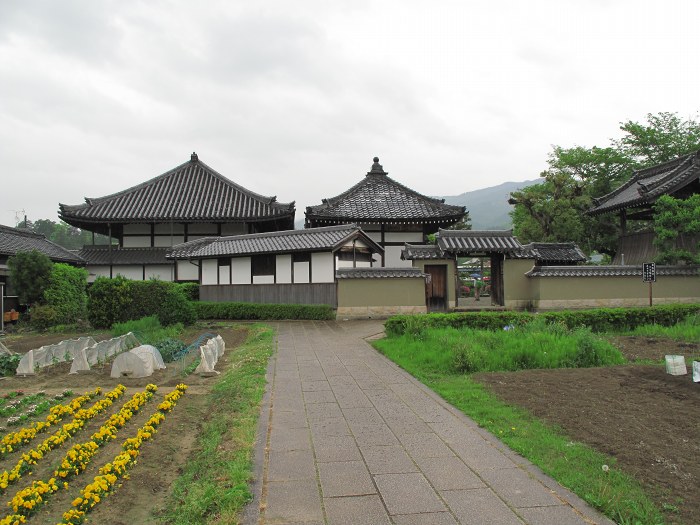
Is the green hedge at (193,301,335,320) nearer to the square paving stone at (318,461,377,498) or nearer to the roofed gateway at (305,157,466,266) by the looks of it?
the roofed gateway at (305,157,466,266)

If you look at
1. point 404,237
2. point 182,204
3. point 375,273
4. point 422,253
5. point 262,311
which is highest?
point 182,204

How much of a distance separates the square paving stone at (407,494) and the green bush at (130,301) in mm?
14054

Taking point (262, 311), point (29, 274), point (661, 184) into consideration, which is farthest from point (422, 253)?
point (29, 274)

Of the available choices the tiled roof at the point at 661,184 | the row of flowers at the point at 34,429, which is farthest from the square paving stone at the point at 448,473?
the tiled roof at the point at 661,184

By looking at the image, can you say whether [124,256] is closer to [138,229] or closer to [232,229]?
[138,229]

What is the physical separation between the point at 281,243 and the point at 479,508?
718 inches

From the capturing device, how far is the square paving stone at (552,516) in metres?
3.41

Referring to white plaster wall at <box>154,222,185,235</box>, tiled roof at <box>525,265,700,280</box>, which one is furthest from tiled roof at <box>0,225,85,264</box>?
tiled roof at <box>525,265,700,280</box>

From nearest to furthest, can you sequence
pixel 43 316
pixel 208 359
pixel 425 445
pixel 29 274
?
pixel 425 445 < pixel 208 359 < pixel 43 316 < pixel 29 274

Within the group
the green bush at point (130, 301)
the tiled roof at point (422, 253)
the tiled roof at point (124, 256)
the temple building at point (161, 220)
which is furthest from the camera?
the temple building at point (161, 220)

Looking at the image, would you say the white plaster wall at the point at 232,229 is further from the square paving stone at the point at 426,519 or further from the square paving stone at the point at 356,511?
the square paving stone at the point at 426,519

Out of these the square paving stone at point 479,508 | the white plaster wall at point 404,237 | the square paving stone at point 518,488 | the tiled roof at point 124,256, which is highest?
the white plaster wall at point 404,237

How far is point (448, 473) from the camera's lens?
14.1ft

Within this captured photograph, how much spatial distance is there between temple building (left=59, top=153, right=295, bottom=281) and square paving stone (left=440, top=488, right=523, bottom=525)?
23097 mm
